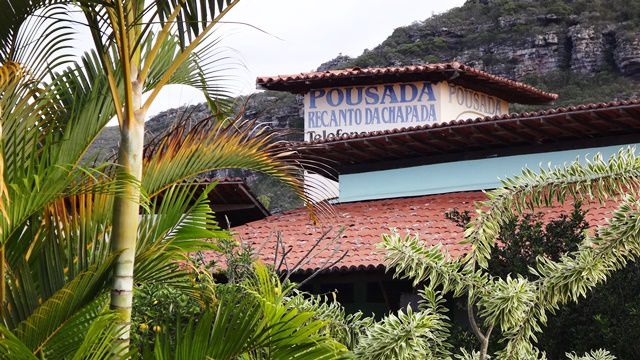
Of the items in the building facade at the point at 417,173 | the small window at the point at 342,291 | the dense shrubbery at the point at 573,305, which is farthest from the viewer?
the small window at the point at 342,291

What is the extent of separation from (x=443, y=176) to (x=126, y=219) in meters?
9.63

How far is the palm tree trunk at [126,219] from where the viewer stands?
14.8ft

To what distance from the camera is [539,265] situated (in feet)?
20.7

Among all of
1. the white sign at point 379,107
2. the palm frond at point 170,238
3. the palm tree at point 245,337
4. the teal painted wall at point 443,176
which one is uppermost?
the white sign at point 379,107

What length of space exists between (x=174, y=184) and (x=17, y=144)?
88cm

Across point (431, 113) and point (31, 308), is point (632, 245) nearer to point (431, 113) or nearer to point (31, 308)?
point (31, 308)

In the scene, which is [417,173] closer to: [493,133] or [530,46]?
[493,133]

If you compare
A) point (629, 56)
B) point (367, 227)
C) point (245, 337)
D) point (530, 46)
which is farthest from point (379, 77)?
point (530, 46)

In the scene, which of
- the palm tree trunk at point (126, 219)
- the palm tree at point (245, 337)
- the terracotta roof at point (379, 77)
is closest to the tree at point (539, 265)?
the palm tree at point (245, 337)

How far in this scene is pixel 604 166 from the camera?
6262 millimetres

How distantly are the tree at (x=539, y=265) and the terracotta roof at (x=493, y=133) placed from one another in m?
5.46

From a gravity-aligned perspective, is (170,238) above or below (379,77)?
below

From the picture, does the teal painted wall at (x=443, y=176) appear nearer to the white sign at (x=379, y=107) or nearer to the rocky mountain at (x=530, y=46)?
the white sign at (x=379, y=107)

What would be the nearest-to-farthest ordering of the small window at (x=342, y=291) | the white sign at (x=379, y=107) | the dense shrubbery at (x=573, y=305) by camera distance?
the dense shrubbery at (x=573, y=305), the small window at (x=342, y=291), the white sign at (x=379, y=107)
